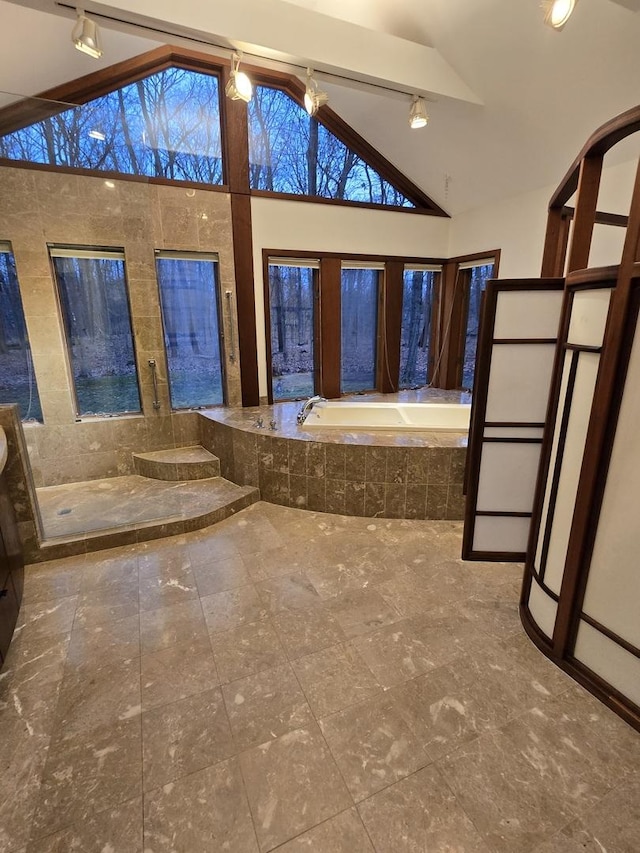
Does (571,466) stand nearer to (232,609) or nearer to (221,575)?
(232,609)

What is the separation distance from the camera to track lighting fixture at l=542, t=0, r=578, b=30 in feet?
5.61

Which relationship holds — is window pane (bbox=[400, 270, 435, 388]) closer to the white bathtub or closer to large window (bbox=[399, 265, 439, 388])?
large window (bbox=[399, 265, 439, 388])

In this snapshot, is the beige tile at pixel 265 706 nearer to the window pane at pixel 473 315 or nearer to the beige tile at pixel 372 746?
the beige tile at pixel 372 746

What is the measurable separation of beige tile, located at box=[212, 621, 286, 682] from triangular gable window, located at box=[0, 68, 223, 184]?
3.59 metres

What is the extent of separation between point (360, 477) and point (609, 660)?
5.70 ft

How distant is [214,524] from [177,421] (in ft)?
4.44

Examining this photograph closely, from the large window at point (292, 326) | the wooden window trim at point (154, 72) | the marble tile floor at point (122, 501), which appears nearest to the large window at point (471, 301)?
the wooden window trim at point (154, 72)

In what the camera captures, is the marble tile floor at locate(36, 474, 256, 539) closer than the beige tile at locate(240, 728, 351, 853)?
No

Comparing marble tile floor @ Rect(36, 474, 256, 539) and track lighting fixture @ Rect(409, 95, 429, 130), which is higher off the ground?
track lighting fixture @ Rect(409, 95, 429, 130)

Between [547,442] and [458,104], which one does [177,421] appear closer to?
[547,442]

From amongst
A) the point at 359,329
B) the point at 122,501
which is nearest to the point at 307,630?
the point at 122,501

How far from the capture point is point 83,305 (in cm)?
344

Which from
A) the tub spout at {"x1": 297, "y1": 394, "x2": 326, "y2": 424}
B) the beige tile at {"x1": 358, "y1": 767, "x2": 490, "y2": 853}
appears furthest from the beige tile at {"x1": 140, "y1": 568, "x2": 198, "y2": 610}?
the tub spout at {"x1": 297, "y1": 394, "x2": 326, "y2": 424}

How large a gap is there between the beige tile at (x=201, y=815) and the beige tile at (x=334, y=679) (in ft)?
1.26
